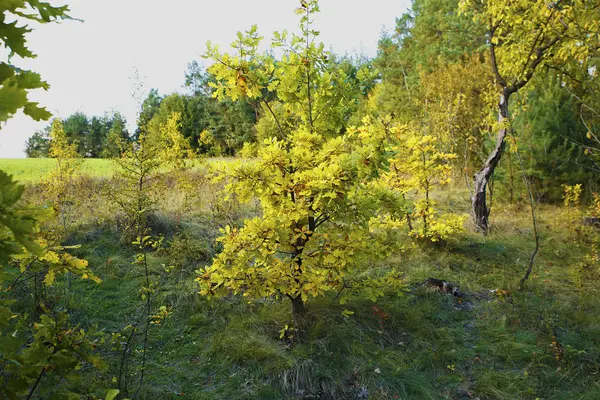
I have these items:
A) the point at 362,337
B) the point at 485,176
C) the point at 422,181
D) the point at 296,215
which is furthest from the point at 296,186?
the point at 485,176

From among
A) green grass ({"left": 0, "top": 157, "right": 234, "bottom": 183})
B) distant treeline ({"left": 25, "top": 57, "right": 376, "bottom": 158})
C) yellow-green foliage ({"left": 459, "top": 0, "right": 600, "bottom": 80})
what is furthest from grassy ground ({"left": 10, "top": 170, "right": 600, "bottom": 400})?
distant treeline ({"left": 25, "top": 57, "right": 376, "bottom": 158})

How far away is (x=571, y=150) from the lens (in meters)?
7.43

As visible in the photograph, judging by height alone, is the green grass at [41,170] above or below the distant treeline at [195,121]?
below

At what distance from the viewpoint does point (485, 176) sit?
6641 mm

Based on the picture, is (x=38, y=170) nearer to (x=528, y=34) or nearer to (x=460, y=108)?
(x=460, y=108)

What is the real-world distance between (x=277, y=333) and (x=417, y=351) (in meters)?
1.25

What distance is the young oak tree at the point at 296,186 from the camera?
2.72m

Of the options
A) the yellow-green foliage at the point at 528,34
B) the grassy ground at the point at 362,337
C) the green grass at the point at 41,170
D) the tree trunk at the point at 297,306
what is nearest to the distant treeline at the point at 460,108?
the yellow-green foliage at the point at 528,34

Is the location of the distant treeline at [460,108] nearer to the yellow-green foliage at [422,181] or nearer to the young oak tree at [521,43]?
the young oak tree at [521,43]

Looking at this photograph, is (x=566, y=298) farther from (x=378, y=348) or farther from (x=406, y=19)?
(x=406, y=19)

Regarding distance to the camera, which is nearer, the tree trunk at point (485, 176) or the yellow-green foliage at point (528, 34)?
the yellow-green foliage at point (528, 34)

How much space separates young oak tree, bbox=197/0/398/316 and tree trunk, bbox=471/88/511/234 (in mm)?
4401

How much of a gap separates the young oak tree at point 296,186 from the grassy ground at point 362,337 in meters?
0.53

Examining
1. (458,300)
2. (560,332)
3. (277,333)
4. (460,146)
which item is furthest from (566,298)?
(460,146)
